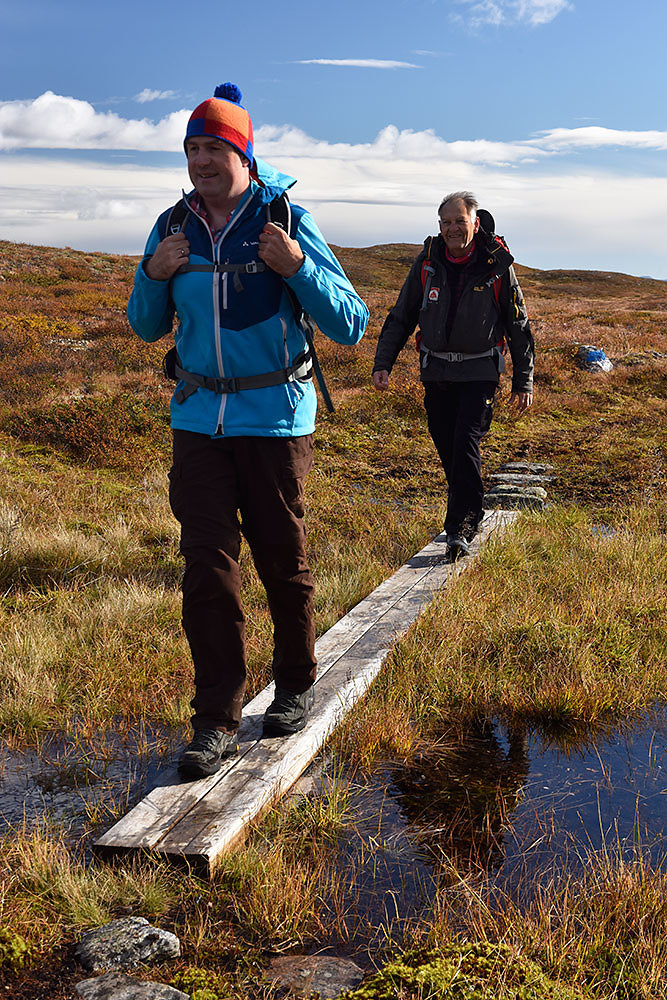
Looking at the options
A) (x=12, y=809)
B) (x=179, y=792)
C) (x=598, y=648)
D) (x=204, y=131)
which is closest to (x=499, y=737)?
(x=598, y=648)

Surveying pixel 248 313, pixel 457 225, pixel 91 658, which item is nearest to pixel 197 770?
pixel 91 658

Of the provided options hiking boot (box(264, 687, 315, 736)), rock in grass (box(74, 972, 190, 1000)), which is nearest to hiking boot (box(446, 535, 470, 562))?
hiking boot (box(264, 687, 315, 736))

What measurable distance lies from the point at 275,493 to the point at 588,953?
183cm

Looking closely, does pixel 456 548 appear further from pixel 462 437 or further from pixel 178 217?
pixel 178 217

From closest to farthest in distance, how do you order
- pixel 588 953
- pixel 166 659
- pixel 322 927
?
pixel 588 953 < pixel 322 927 < pixel 166 659

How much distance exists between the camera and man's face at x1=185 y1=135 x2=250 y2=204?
309cm

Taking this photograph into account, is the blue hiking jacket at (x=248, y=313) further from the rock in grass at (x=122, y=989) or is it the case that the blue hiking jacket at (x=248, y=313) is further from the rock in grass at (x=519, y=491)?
the rock in grass at (x=519, y=491)

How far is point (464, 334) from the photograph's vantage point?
19.5ft

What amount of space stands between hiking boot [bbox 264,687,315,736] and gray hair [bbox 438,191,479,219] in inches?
138

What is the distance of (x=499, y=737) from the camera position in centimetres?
394

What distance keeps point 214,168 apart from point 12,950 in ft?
8.54

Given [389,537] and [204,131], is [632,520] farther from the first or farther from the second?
[204,131]

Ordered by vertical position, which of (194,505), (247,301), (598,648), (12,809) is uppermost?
(247,301)

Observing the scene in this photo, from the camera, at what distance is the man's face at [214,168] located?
10.1ft
